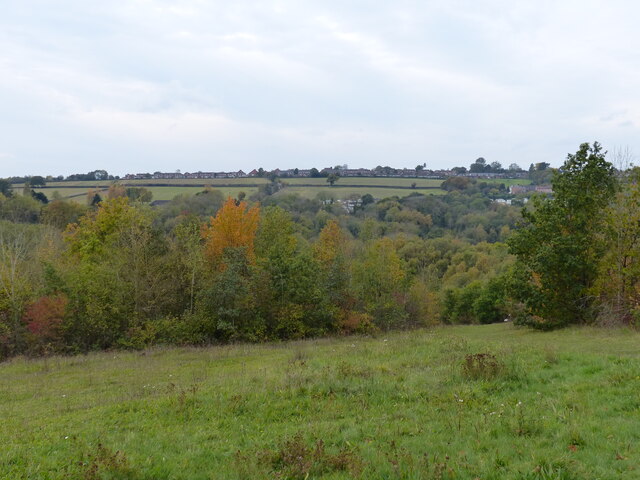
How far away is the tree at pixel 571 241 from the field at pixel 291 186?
96675 mm

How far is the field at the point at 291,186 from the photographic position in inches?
4830

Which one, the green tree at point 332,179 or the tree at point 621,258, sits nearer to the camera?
the tree at point 621,258

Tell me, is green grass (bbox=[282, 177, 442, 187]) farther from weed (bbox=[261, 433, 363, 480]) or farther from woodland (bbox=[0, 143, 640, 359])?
weed (bbox=[261, 433, 363, 480])

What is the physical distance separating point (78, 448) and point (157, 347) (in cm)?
1945

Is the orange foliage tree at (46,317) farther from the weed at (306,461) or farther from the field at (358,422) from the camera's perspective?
the weed at (306,461)

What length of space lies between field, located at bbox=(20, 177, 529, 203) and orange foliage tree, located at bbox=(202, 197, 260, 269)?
267ft

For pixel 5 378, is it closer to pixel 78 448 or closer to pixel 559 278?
pixel 78 448

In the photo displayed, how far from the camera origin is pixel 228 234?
1431 inches

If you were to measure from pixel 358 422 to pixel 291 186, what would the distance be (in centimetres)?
14091

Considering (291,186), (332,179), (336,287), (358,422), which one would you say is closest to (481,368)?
(358,422)

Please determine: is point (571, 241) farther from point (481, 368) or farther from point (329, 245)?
point (329, 245)

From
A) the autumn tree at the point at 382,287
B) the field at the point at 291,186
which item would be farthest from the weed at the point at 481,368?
the field at the point at 291,186

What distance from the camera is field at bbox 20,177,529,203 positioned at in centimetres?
12269

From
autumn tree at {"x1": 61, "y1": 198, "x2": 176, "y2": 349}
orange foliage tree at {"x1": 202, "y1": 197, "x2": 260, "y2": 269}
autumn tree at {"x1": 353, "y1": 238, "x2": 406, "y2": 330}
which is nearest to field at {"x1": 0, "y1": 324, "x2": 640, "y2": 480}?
autumn tree at {"x1": 61, "y1": 198, "x2": 176, "y2": 349}
